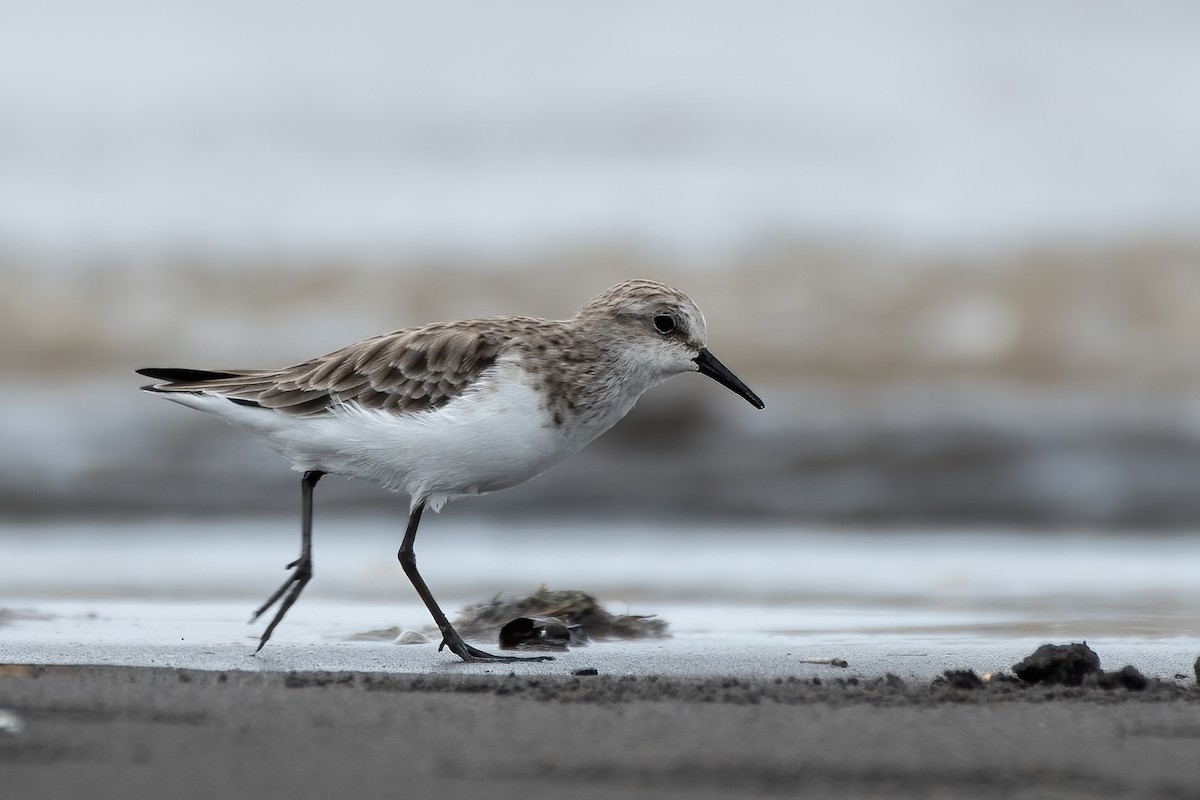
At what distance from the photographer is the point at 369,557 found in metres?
7.87

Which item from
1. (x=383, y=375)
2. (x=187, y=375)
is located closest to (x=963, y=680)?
(x=383, y=375)

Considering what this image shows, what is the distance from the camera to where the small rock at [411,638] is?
498 centimetres

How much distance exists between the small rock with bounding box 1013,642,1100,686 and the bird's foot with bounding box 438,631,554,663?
4.71 ft

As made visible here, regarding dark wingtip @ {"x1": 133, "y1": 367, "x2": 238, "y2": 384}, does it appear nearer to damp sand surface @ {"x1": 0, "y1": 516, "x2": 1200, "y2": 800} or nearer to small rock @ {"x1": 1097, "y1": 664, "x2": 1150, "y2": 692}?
damp sand surface @ {"x1": 0, "y1": 516, "x2": 1200, "y2": 800}

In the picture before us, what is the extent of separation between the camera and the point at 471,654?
178 inches

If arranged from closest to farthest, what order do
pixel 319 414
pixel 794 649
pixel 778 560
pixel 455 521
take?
pixel 794 649 < pixel 319 414 < pixel 778 560 < pixel 455 521

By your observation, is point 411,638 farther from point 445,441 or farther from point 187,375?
point 187,375

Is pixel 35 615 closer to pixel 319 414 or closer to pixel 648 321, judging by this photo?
pixel 319 414

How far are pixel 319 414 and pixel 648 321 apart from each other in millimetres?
1148

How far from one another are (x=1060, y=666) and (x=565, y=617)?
1.87m

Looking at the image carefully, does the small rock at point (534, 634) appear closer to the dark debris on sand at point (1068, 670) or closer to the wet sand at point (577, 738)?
the wet sand at point (577, 738)

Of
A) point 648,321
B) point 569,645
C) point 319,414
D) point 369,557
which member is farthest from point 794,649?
point 369,557

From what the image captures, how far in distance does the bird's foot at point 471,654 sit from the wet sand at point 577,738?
38.4 inches

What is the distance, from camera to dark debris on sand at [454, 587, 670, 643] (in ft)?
16.4
